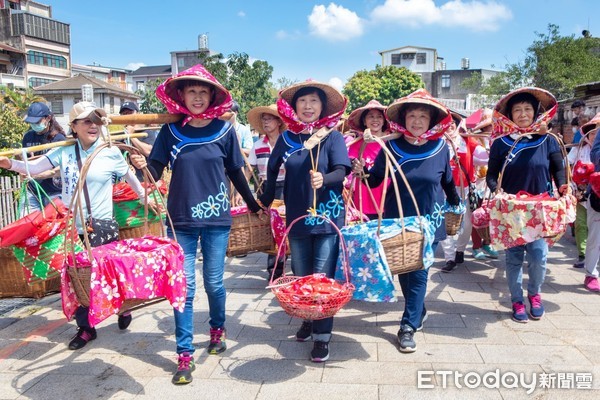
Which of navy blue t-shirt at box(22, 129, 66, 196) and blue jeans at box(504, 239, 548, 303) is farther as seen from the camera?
navy blue t-shirt at box(22, 129, 66, 196)

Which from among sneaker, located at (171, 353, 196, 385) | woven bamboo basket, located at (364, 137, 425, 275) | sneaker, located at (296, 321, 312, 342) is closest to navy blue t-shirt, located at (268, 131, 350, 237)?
woven bamboo basket, located at (364, 137, 425, 275)

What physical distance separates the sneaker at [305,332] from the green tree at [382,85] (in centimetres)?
3666

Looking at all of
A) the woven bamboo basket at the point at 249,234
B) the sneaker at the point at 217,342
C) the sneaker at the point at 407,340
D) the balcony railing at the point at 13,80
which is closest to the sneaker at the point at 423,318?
the sneaker at the point at 407,340

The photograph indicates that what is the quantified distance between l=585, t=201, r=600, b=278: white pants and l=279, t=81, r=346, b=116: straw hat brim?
120 inches

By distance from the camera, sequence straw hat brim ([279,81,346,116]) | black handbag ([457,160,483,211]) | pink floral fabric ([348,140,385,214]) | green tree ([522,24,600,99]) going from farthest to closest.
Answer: green tree ([522,24,600,99])
black handbag ([457,160,483,211])
pink floral fabric ([348,140,385,214])
straw hat brim ([279,81,346,116])

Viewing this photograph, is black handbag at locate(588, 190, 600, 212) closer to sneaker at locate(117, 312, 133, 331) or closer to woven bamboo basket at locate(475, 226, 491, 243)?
woven bamboo basket at locate(475, 226, 491, 243)

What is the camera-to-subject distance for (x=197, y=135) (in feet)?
10.5

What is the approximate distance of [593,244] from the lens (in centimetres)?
477

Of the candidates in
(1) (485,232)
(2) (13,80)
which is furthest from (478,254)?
(2) (13,80)

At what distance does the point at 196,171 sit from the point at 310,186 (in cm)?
75

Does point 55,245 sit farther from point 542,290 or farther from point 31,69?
point 31,69

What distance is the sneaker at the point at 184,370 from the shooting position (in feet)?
9.96

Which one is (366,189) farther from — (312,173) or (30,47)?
(30,47)

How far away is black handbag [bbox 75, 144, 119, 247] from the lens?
11.2 feet
